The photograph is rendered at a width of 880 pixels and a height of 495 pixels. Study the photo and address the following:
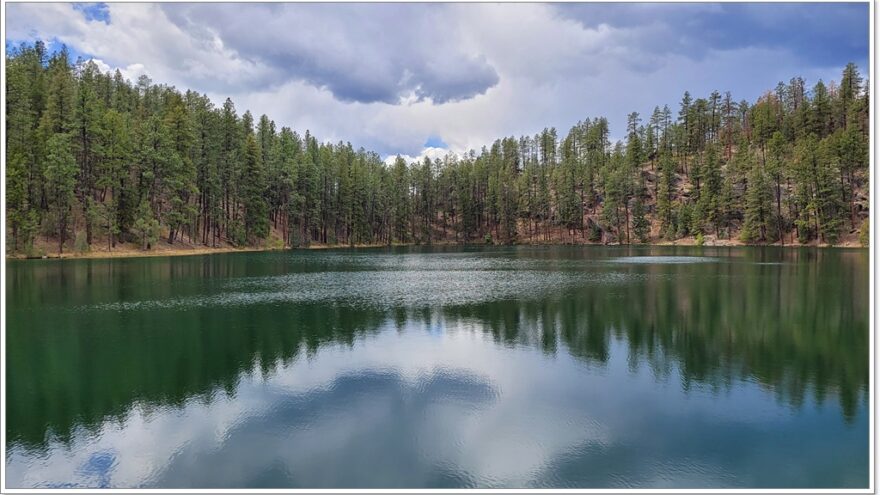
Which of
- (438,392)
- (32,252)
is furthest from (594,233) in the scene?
(438,392)

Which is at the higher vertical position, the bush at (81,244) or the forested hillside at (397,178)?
the forested hillside at (397,178)

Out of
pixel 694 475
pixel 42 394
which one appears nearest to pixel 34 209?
pixel 42 394

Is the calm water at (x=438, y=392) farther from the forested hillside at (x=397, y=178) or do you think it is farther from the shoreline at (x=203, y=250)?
the forested hillside at (x=397, y=178)

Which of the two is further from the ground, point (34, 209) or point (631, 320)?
point (34, 209)

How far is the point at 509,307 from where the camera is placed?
87.5 ft

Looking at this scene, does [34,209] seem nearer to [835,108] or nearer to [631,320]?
[631,320]

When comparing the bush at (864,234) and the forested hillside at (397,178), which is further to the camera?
the bush at (864,234)

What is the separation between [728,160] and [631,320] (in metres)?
104

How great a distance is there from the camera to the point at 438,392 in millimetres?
13664

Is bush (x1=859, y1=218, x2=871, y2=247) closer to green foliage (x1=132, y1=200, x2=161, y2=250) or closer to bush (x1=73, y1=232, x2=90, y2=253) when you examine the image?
green foliage (x1=132, y1=200, x2=161, y2=250)

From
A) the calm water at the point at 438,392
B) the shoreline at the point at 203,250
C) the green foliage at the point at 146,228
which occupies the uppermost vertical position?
the green foliage at the point at 146,228

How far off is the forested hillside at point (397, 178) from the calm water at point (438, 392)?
4067 centimetres

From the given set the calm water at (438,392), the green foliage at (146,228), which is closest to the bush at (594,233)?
the green foliage at (146,228)

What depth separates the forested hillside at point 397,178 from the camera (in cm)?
6119
